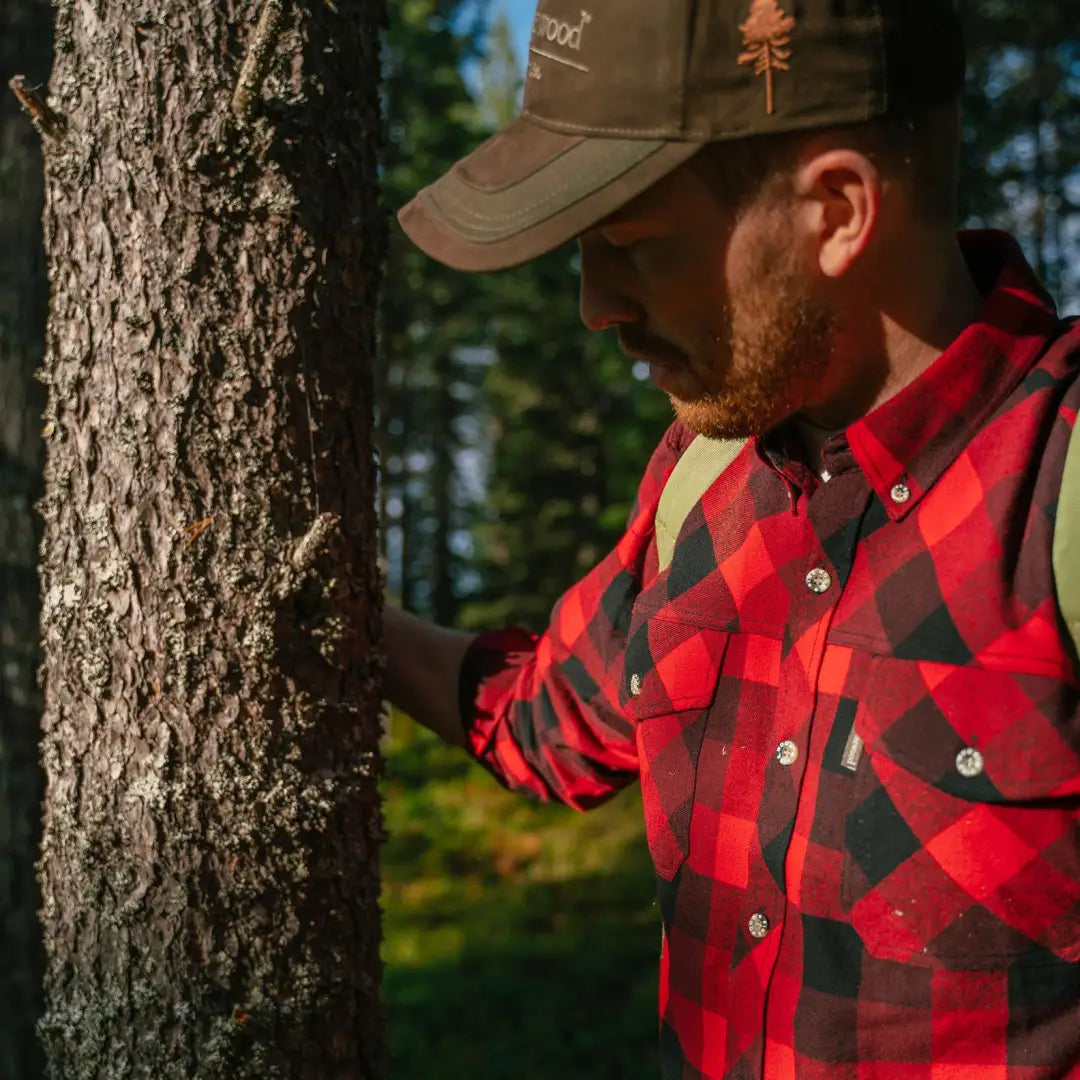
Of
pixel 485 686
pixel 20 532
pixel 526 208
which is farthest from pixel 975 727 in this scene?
pixel 20 532

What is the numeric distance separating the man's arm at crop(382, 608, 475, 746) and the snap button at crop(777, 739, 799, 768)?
3.32 ft

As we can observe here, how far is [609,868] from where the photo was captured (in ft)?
32.5

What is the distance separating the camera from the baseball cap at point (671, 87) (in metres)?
1.72

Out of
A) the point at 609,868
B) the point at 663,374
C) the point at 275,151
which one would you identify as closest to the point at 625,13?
the point at 663,374

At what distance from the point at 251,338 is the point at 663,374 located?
857 mm

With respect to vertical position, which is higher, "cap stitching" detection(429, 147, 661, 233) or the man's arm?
"cap stitching" detection(429, 147, 661, 233)

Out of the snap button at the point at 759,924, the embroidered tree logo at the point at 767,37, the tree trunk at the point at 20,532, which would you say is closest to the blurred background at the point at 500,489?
the tree trunk at the point at 20,532

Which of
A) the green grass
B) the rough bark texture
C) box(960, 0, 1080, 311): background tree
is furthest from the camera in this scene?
box(960, 0, 1080, 311): background tree

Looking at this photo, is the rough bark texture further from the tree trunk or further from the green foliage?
the green foliage

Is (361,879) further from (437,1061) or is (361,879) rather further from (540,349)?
(540,349)

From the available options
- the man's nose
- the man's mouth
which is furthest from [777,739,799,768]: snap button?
the man's nose

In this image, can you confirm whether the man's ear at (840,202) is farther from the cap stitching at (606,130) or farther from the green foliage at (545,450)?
the green foliage at (545,450)

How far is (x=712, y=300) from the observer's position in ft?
6.17

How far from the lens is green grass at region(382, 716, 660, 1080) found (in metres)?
6.74
